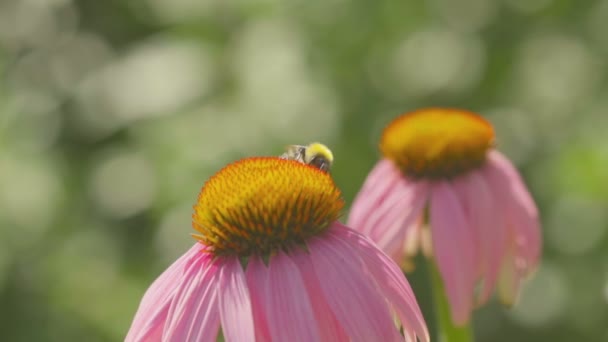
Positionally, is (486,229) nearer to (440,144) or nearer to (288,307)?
(440,144)

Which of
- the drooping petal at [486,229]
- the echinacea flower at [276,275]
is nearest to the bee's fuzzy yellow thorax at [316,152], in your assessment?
the echinacea flower at [276,275]

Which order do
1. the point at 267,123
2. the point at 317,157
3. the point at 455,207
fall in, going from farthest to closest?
the point at 267,123 < the point at 455,207 < the point at 317,157

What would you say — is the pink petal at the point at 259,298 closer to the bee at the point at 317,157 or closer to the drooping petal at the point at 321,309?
the drooping petal at the point at 321,309

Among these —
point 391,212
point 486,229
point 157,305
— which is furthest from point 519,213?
point 157,305

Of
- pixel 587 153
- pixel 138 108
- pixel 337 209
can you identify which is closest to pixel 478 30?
pixel 587 153

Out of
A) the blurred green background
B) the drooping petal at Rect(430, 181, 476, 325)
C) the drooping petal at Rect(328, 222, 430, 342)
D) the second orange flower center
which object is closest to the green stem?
the drooping petal at Rect(430, 181, 476, 325)

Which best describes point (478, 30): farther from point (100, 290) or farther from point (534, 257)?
point (534, 257)
